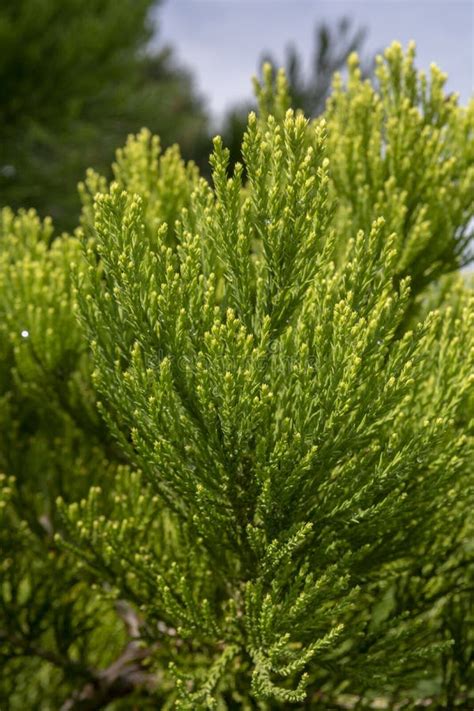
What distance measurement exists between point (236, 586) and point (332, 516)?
385mm

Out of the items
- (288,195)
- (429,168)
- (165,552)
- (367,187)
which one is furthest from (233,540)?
(429,168)

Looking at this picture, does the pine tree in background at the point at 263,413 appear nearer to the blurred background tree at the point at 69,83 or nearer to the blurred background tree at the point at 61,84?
the blurred background tree at the point at 69,83

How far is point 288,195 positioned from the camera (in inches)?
55.2

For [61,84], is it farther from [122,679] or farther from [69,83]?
[122,679]

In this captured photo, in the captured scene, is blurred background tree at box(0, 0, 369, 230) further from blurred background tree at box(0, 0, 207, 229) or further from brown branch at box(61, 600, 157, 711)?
brown branch at box(61, 600, 157, 711)

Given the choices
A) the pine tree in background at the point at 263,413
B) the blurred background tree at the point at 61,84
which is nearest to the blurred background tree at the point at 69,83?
the blurred background tree at the point at 61,84

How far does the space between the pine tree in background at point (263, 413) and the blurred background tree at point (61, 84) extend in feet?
18.0

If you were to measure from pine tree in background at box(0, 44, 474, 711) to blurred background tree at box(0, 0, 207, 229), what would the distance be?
549 cm

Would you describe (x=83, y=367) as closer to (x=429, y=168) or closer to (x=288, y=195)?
(x=288, y=195)

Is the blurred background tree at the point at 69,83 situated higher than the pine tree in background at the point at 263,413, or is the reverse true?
the blurred background tree at the point at 69,83

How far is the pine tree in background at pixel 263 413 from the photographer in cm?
139

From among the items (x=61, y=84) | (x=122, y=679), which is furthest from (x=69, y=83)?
(x=122, y=679)

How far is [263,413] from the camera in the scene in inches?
56.2

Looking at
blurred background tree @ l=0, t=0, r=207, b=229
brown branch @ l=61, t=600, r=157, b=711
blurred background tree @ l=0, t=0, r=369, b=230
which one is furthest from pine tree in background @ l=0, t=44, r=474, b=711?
blurred background tree @ l=0, t=0, r=207, b=229
